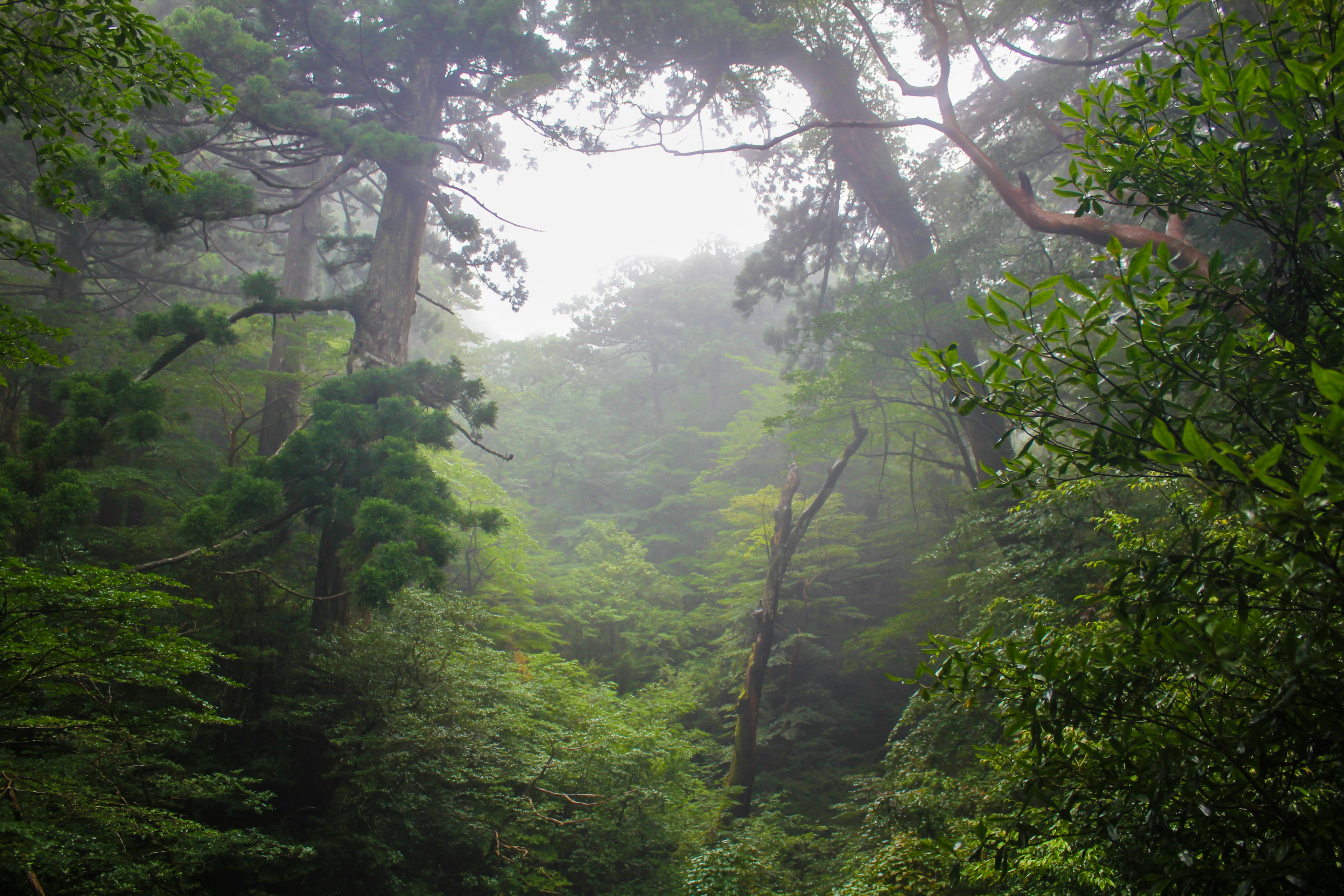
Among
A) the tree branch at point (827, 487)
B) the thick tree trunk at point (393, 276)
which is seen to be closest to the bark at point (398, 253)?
the thick tree trunk at point (393, 276)

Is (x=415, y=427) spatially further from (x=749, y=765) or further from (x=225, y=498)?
(x=749, y=765)

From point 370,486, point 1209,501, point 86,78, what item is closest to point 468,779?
point 370,486

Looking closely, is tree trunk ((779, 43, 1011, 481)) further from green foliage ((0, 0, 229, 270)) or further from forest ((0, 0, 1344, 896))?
green foliage ((0, 0, 229, 270))

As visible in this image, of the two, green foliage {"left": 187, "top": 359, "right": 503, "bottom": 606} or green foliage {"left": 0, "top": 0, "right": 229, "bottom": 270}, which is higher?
green foliage {"left": 0, "top": 0, "right": 229, "bottom": 270}

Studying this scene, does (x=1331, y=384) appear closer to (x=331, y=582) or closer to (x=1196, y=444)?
(x=1196, y=444)

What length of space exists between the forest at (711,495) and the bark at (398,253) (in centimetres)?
6

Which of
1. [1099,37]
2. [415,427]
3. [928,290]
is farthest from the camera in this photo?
[1099,37]

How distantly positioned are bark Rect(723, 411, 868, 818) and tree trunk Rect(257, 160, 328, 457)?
6.43 metres

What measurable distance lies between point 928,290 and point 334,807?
28.6 ft

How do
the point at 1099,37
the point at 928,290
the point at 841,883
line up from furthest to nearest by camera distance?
1. the point at 1099,37
2. the point at 928,290
3. the point at 841,883

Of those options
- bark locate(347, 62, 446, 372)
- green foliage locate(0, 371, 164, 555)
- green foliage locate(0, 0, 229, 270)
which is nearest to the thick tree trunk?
bark locate(347, 62, 446, 372)

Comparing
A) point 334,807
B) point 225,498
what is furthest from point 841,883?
point 225,498

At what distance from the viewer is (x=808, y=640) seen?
10.6 meters

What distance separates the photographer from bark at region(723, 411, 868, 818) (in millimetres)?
7414
